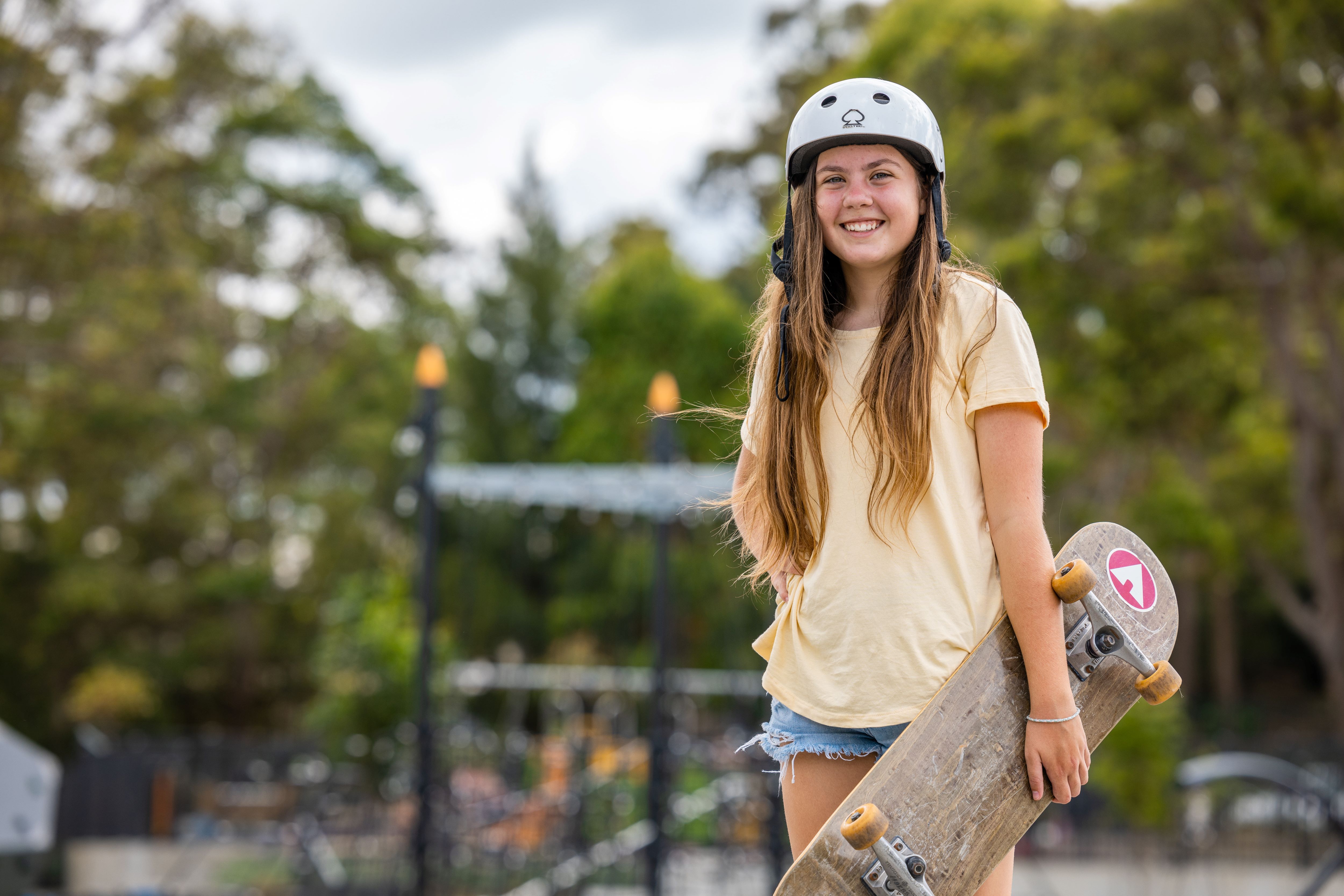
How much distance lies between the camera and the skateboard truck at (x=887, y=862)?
140cm

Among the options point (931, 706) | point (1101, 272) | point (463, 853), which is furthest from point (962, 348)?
point (1101, 272)

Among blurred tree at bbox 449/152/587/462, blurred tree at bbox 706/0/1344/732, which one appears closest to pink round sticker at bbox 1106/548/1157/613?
blurred tree at bbox 706/0/1344/732

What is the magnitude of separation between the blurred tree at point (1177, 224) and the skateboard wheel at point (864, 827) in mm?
9165

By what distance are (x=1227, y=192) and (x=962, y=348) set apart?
12.3 meters

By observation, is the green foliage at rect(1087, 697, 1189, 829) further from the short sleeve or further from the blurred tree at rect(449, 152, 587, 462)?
the blurred tree at rect(449, 152, 587, 462)

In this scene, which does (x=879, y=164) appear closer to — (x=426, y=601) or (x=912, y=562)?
(x=912, y=562)

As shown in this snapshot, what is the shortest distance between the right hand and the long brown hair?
0.01 meters

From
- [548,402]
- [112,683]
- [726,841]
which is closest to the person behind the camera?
[726,841]

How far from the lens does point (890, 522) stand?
1.58 metres

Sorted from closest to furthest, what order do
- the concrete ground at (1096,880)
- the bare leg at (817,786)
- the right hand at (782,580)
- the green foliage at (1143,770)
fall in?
1. the bare leg at (817,786)
2. the right hand at (782,580)
3. the concrete ground at (1096,880)
4. the green foliage at (1143,770)

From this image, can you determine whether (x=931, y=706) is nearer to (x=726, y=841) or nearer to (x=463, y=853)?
(x=463, y=853)

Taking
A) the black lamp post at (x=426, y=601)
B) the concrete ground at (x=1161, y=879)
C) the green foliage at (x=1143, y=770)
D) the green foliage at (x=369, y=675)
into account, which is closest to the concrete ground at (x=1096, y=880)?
the concrete ground at (x=1161, y=879)

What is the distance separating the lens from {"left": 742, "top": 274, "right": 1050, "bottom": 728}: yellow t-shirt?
1546 mm

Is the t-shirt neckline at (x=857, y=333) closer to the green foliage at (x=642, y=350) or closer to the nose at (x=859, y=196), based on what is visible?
the nose at (x=859, y=196)
